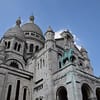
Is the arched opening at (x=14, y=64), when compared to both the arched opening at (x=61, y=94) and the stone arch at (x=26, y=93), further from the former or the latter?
the arched opening at (x=61, y=94)

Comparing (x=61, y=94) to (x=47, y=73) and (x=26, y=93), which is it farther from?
(x=26, y=93)

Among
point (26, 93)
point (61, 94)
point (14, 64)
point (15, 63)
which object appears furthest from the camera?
point (15, 63)

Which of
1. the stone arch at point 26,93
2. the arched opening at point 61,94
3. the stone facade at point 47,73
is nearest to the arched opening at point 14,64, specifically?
the stone facade at point 47,73

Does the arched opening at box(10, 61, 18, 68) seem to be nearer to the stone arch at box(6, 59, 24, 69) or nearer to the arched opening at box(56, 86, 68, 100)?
the stone arch at box(6, 59, 24, 69)

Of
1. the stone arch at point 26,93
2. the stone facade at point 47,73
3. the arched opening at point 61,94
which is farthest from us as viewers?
the stone arch at point 26,93

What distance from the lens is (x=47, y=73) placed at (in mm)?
27109

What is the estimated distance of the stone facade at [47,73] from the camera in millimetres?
23378

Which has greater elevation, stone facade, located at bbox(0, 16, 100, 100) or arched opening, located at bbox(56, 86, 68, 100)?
stone facade, located at bbox(0, 16, 100, 100)

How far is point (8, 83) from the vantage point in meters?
26.5

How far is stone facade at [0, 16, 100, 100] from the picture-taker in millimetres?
23378

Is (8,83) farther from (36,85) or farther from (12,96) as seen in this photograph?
(36,85)

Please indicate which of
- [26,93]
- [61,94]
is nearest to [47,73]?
[61,94]

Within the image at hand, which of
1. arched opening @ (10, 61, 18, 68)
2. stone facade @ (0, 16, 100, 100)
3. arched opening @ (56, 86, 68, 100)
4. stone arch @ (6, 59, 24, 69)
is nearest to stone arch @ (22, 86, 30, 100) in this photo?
stone facade @ (0, 16, 100, 100)

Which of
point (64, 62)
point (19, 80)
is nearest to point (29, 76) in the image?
point (19, 80)
